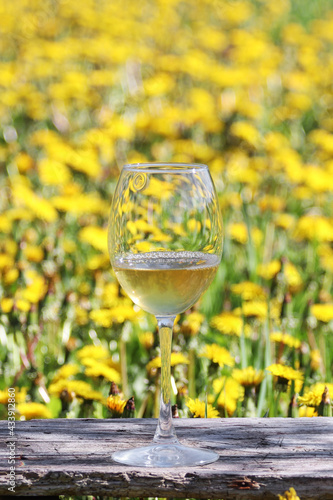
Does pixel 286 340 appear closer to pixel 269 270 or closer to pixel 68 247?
pixel 269 270

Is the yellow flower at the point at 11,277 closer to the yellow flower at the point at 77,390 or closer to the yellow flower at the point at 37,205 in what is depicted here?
the yellow flower at the point at 37,205

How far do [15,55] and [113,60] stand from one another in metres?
1.40

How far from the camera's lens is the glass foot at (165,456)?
1.41m

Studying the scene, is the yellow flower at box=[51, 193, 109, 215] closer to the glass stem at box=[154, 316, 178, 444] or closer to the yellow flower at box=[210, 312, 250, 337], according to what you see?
the yellow flower at box=[210, 312, 250, 337]

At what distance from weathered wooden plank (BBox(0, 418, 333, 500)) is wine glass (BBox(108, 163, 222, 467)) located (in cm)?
4

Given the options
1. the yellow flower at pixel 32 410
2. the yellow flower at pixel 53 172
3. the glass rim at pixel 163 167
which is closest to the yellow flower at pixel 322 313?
the yellow flower at pixel 32 410

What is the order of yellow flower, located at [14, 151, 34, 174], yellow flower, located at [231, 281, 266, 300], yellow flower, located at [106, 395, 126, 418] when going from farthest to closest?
1. yellow flower, located at [14, 151, 34, 174]
2. yellow flower, located at [231, 281, 266, 300]
3. yellow flower, located at [106, 395, 126, 418]

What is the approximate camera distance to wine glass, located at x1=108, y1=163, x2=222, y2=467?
55.5 inches

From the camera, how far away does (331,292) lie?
3645 mm

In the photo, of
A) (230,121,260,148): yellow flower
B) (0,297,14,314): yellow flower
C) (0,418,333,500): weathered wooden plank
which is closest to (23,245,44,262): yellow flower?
(0,297,14,314): yellow flower

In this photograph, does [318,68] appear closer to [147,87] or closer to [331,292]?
[147,87]

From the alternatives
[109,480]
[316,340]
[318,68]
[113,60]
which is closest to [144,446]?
[109,480]

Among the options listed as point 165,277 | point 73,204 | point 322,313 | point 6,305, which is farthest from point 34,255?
point 165,277

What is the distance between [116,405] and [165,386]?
1.13 ft
